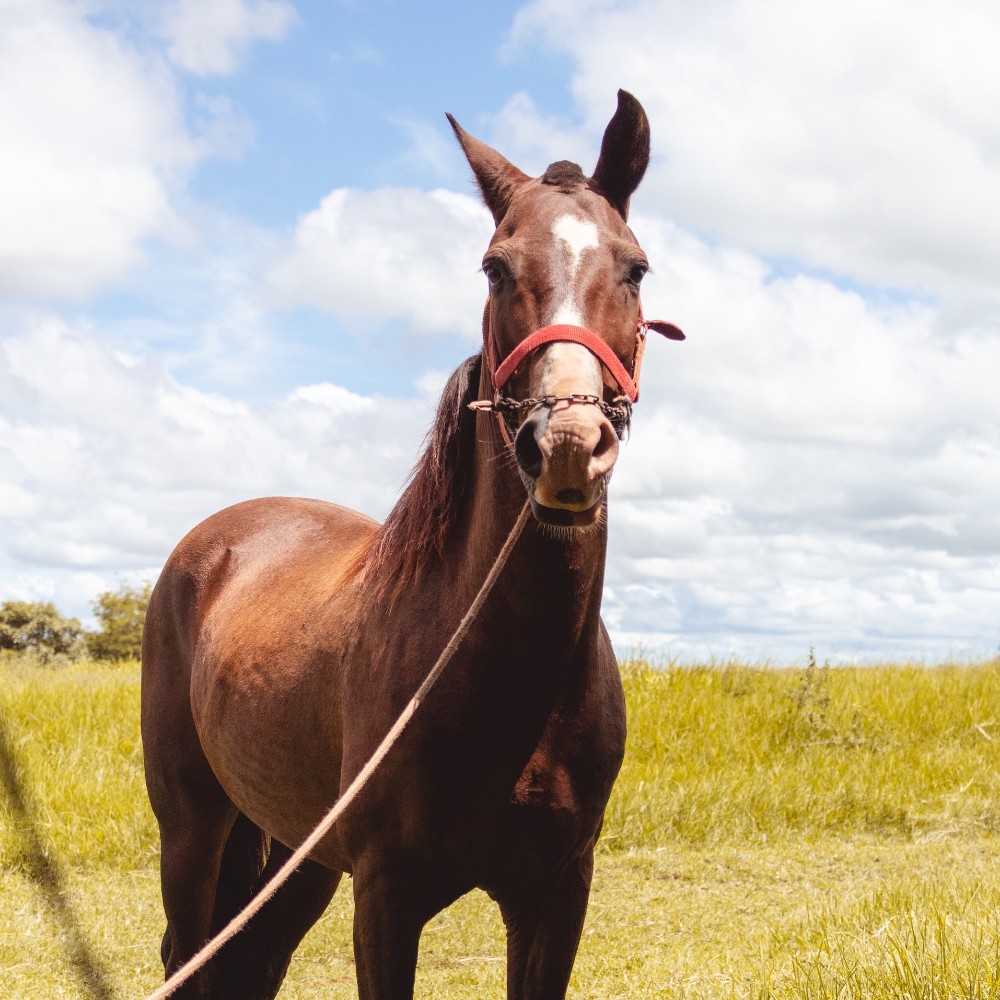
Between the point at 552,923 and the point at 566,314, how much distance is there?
59.4 inches

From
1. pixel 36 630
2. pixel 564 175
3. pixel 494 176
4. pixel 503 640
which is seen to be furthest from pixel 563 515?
pixel 36 630

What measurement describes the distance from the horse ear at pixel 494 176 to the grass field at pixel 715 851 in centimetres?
240

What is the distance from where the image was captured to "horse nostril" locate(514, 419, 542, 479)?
2.12 m

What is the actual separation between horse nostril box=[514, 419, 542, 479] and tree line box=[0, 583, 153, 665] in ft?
65.0

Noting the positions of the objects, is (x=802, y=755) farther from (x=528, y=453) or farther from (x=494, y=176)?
(x=528, y=453)

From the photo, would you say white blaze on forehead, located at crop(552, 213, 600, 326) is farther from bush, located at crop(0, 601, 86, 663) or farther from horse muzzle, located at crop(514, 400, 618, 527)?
bush, located at crop(0, 601, 86, 663)

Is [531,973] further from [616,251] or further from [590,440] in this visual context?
[616,251]

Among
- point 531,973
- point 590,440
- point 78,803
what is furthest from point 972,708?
point 590,440

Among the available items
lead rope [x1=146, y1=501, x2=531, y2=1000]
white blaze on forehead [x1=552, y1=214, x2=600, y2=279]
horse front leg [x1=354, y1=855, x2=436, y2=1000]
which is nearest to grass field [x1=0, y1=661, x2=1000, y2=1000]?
horse front leg [x1=354, y1=855, x2=436, y2=1000]

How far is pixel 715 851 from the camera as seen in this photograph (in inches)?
275

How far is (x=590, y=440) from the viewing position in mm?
2010

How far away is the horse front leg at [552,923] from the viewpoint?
2725 mm

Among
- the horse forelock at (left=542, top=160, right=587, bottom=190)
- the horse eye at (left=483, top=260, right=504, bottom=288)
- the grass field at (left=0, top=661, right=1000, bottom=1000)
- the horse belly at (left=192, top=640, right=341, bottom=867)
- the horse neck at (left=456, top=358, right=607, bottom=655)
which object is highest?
the horse forelock at (left=542, top=160, right=587, bottom=190)

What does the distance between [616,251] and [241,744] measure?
6.32 ft
